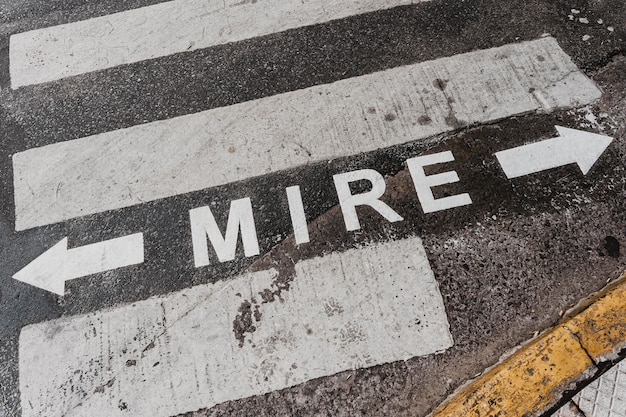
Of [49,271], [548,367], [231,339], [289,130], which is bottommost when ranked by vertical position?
[548,367]

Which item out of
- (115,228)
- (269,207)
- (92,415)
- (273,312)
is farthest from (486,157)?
(92,415)

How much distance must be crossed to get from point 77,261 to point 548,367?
2836 mm

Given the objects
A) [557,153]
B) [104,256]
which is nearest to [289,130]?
[104,256]

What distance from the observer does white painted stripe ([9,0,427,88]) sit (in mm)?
4383

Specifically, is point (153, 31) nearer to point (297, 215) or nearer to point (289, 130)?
point (289, 130)

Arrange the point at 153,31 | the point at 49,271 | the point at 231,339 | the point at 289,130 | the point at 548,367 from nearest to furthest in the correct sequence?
the point at 548,367 → the point at 231,339 → the point at 49,271 → the point at 289,130 → the point at 153,31

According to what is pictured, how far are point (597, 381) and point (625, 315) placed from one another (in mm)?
416

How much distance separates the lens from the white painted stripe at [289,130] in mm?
3637

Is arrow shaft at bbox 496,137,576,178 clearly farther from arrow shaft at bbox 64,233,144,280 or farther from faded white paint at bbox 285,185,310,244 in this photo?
arrow shaft at bbox 64,233,144,280

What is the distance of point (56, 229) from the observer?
351cm

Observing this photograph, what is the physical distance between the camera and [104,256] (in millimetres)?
3359

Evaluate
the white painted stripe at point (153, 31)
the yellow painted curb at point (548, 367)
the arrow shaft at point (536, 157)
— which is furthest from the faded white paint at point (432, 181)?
the white painted stripe at point (153, 31)

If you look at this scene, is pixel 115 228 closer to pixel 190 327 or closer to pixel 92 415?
pixel 190 327

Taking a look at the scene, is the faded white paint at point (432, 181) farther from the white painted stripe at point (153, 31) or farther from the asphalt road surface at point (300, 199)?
the white painted stripe at point (153, 31)
